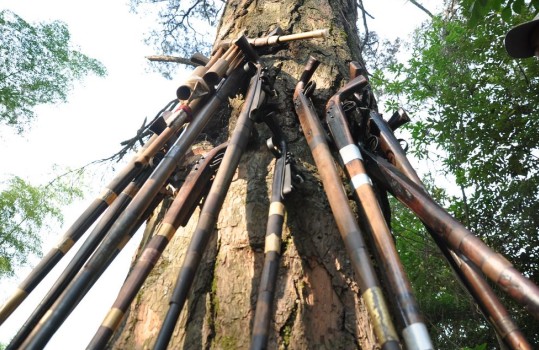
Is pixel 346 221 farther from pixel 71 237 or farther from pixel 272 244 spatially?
pixel 71 237

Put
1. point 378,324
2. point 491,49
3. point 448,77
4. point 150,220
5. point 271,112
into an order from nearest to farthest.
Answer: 1. point 378,324
2. point 271,112
3. point 150,220
4. point 491,49
5. point 448,77

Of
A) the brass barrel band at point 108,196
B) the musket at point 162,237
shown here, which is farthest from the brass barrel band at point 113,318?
the brass barrel band at point 108,196

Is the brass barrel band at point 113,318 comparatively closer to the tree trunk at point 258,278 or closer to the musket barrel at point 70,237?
the tree trunk at point 258,278

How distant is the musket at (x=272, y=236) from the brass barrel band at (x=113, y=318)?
17.1 inches

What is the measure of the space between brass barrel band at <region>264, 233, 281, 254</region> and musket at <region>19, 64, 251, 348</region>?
0.53 m

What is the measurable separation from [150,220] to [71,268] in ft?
1.88

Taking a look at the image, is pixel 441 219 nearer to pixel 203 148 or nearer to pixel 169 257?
pixel 169 257

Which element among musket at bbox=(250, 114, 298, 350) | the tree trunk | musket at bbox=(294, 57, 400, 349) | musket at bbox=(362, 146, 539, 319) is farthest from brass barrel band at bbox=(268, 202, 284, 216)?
musket at bbox=(362, 146, 539, 319)

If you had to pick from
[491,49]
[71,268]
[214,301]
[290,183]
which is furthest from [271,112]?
[491,49]

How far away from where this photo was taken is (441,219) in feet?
4.90

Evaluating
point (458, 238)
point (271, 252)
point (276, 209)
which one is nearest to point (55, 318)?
point (271, 252)

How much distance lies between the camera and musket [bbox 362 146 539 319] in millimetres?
1153

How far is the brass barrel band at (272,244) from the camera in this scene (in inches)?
63.6

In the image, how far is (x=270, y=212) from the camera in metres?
1.76
